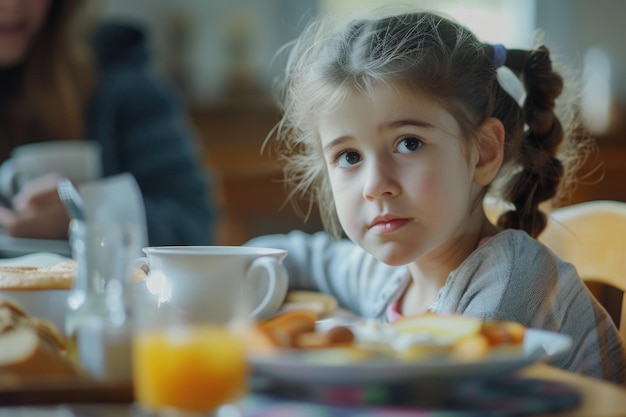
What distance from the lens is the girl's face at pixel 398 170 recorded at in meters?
1.06

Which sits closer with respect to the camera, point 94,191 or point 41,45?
point 94,191

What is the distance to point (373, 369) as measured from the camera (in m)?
0.57

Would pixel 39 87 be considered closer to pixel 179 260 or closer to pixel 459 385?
pixel 179 260

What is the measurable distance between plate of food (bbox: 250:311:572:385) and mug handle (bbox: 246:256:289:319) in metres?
0.11

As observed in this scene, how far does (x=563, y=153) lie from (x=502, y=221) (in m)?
0.14

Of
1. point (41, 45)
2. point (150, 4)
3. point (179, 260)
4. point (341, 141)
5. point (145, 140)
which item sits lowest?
point (179, 260)

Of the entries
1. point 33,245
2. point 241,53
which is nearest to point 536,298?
point 33,245

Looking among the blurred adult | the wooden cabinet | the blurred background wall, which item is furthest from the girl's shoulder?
the blurred background wall

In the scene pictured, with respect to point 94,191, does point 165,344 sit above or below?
below

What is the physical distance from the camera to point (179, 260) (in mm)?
832

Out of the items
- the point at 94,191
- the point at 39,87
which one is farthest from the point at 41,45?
the point at 94,191

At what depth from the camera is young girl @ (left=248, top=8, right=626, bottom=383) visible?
1040mm

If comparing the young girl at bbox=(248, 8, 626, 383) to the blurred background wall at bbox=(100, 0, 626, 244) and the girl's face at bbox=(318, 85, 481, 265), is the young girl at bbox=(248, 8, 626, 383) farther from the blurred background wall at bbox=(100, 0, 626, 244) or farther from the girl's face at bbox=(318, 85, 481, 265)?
the blurred background wall at bbox=(100, 0, 626, 244)

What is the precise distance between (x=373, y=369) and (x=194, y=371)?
0.36 ft
